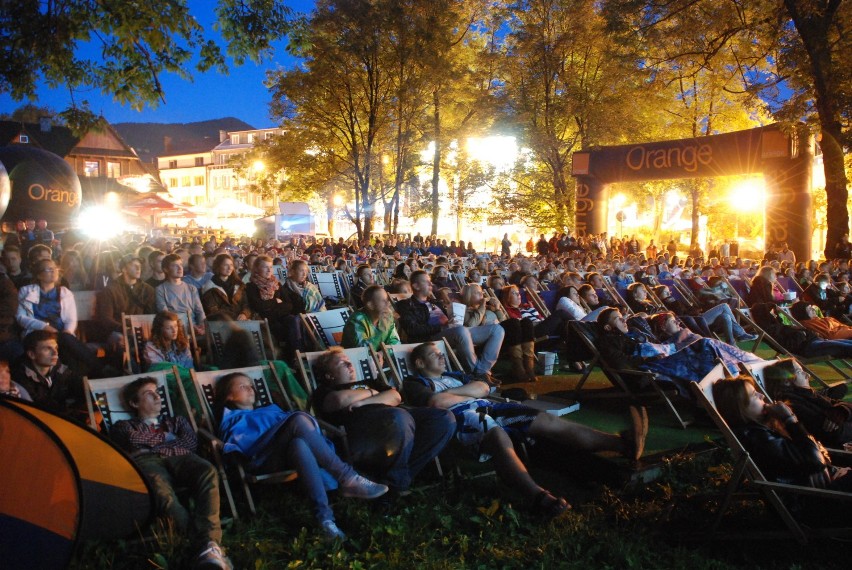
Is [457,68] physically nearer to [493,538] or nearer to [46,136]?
[493,538]

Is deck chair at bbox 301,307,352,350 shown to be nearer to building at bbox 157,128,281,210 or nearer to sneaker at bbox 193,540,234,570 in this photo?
sneaker at bbox 193,540,234,570

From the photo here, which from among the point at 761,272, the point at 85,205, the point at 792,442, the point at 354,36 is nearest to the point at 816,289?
the point at 761,272

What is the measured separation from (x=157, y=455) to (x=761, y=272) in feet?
32.9

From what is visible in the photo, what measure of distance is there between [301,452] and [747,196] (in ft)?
114

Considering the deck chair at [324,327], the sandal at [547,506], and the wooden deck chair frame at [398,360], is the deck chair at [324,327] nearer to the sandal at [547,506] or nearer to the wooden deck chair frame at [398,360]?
the wooden deck chair frame at [398,360]

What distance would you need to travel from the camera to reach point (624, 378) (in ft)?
20.1

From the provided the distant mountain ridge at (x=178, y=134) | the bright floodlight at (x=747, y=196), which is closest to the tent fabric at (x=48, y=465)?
the bright floodlight at (x=747, y=196)

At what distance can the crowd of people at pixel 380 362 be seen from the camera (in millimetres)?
3863

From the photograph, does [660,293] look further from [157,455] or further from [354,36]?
[354,36]

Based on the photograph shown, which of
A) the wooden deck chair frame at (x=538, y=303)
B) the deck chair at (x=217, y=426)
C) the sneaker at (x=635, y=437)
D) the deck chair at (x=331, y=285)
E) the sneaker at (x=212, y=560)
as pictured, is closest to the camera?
the sneaker at (x=212, y=560)

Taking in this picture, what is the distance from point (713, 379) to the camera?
457 cm

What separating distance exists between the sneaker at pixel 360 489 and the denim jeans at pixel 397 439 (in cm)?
18

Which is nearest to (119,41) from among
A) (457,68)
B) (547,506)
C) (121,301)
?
(121,301)

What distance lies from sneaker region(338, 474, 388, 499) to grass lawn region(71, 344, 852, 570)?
10 centimetres
